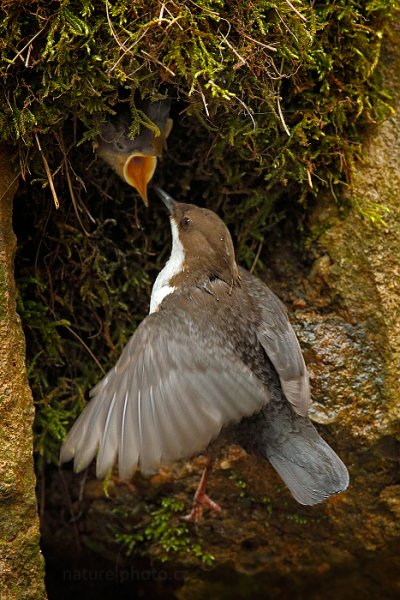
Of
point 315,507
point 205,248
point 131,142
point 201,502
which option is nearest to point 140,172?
point 131,142

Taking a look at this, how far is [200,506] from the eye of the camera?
3.37m

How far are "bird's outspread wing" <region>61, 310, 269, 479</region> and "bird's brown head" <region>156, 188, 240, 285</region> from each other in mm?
323

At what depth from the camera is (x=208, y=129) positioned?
314 cm

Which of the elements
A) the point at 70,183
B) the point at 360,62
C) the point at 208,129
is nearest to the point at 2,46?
the point at 70,183

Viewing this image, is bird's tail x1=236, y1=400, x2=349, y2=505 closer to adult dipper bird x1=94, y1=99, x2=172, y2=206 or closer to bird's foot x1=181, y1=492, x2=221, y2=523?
bird's foot x1=181, y1=492, x2=221, y2=523

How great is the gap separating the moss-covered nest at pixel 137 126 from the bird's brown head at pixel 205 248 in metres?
0.21

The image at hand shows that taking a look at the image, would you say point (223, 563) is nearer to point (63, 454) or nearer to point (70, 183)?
point (63, 454)

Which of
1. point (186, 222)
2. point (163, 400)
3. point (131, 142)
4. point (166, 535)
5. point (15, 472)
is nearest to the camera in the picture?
point (163, 400)

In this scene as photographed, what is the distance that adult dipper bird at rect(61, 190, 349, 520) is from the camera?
2564 millimetres

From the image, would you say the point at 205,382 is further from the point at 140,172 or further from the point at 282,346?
the point at 140,172

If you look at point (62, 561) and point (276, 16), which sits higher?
point (276, 16)

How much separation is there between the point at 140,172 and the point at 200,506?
1434mm

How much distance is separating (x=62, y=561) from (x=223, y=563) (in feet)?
2.62

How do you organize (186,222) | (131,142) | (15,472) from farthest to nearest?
(186,222)
(131,142)
(15,472)
